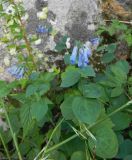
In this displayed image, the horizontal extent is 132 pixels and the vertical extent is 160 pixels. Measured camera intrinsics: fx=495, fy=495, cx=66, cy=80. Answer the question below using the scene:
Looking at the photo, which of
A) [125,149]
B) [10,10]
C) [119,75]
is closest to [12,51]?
[10,10]

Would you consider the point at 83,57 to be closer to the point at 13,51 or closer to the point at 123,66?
the point at 123,66

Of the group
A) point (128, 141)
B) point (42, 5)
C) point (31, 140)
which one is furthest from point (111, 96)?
point (42, 5)

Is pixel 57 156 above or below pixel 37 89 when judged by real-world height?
below

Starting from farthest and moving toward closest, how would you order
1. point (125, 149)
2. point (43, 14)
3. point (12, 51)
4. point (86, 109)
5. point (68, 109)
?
point (43, 14) < point (12, 51) < point (125, 149) < point (68, 109) < point (86, 109)

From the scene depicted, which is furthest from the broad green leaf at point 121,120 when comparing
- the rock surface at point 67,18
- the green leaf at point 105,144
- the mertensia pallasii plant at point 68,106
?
the rock surface at point 67,18

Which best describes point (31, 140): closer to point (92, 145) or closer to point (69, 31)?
point (92, 145)

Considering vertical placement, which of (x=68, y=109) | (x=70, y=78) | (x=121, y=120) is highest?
(x=70, y=78)
